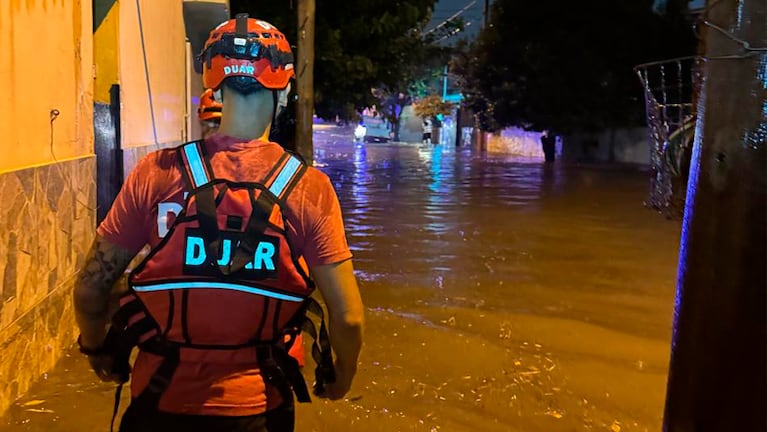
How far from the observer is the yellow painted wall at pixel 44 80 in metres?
3.83

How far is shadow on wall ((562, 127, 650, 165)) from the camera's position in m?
27.0

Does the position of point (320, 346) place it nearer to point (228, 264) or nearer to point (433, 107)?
point (228, 264)

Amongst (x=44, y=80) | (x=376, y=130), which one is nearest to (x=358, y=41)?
(x=44, y=80)

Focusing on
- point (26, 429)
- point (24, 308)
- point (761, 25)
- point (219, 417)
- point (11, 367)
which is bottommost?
point (26, 429)

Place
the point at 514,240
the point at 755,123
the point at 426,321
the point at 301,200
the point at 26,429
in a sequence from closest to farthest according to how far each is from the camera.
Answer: the point at 301,200 → the point at 755,123 → the point at 26,429 → the point at 426,321 → the point at 514,240

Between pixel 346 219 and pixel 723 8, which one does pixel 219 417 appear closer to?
pixel 723 8

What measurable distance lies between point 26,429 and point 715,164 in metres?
3.34

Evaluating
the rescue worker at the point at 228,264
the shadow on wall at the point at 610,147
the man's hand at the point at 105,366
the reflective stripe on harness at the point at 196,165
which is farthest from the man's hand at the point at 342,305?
the shadow on wall at the point at 610,147

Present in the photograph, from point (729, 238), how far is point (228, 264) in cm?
173

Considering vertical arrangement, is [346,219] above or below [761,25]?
below

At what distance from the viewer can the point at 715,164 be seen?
2646 mm

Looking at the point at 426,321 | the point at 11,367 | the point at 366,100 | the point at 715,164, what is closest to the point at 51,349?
the point at 11,367

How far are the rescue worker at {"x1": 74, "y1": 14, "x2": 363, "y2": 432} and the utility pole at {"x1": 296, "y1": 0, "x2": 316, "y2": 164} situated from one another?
743cm

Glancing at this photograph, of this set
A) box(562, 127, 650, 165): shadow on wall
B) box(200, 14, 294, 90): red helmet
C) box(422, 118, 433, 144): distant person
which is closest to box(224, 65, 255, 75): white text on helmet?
box(200, 14, 294, 90): red helmet
